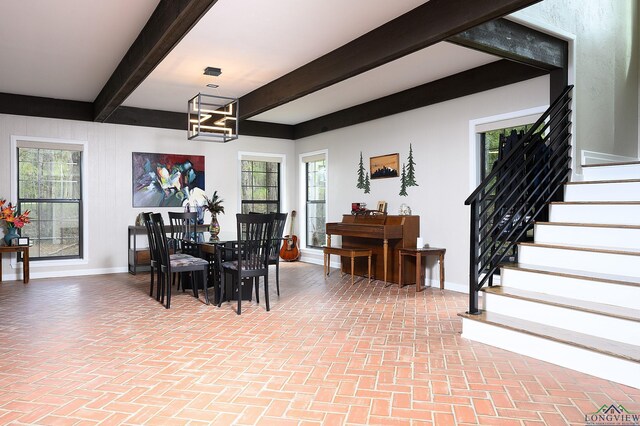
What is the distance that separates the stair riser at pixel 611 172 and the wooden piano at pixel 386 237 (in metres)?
2.30

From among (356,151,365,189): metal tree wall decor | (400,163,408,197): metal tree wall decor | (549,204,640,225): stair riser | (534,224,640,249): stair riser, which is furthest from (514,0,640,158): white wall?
(356,151,365,189): metal tree wall decor

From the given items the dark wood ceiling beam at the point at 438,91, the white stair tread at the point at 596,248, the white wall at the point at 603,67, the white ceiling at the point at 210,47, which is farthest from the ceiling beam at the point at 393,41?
the white stair tread at the point at 596,248

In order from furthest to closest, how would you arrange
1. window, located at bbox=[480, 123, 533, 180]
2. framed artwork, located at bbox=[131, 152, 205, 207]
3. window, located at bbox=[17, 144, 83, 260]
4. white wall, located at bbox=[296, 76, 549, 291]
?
1. framed artwork, located at bbox=[131, 152, 205, 207]
2. window, located at bbox=[17, 144, 83, 260]
3. window, located at bbox=[480, 123, 533, 180]
4. white wall, located at bbox=[296, 76, 549, 291]

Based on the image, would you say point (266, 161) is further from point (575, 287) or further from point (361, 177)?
point (575, 287)

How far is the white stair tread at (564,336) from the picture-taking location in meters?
2.78

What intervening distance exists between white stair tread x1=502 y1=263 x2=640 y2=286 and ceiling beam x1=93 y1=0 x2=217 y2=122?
326 centimetres

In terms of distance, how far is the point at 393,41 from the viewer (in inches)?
154

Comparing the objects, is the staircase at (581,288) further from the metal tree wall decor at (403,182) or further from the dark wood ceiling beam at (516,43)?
the metal tree wall decor at (403,182)

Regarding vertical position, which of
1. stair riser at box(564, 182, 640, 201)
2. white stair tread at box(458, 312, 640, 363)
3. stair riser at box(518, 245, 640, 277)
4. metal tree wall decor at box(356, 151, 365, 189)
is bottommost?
white stair tread at box(458, 312, 640, 363)

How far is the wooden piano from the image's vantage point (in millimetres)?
6059

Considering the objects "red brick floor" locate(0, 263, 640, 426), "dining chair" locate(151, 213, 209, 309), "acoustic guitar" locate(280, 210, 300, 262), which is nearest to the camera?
"red brick floor" locate(0, 263, 640, 426)

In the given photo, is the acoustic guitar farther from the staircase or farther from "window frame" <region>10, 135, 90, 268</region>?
the staircase

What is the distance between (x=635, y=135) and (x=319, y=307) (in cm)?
420

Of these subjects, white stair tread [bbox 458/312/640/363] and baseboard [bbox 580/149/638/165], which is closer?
white stair tread [bbox 458/312/640/363]
